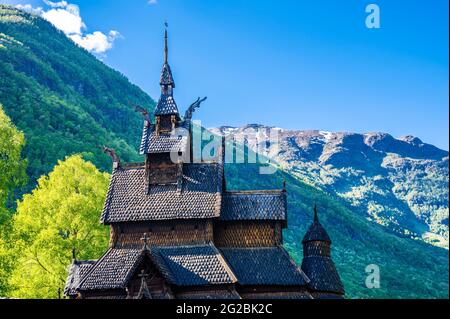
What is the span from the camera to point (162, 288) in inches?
1369

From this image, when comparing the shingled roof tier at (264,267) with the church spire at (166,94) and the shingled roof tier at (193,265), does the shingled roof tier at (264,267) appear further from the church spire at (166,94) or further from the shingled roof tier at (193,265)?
the church spire at (166,94)

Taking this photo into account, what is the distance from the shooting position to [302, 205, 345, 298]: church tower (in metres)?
38.9

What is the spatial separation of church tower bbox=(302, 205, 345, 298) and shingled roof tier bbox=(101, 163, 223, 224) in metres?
6.45

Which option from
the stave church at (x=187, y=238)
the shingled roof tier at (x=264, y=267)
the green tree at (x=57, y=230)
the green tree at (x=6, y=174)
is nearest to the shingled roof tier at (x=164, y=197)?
the stave church at (x=187, y=238)

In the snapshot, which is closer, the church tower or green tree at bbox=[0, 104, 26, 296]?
the church tower

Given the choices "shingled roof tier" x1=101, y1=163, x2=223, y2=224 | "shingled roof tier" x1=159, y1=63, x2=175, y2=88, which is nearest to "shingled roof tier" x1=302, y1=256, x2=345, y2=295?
"shingled roof tier" x1=101, y1=163, x2=223, y2=224

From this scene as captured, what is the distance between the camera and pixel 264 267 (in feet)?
123

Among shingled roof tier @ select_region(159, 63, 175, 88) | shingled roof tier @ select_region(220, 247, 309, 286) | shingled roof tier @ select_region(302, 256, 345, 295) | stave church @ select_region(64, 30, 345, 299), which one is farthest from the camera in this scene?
shingled roof tier @ select_region(159, 63, 175, 88)

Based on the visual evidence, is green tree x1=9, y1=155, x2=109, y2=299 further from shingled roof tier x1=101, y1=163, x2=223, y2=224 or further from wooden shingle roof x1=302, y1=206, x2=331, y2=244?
wooden shingle roof x1=302, y1=206, x2=331, y2=244

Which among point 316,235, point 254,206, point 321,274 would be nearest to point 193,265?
point 254,206

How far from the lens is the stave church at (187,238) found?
3578 cm

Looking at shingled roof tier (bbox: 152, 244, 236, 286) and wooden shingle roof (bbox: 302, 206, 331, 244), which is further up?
wooden shingle roof (bbox: 302, 206, 331, 244)

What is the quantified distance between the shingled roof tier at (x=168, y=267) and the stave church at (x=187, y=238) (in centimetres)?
5

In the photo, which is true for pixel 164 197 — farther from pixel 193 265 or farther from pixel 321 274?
pixel 321 274
